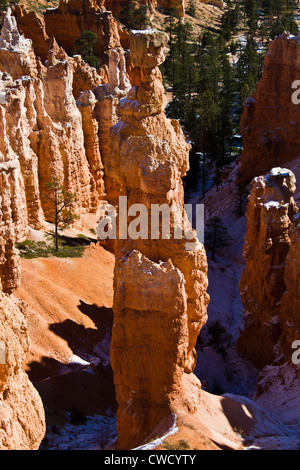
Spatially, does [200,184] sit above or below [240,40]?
below

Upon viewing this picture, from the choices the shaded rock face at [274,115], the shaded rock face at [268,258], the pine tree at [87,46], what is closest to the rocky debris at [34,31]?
the pine tree at [87,46]

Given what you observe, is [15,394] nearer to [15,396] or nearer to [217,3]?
[15,396]

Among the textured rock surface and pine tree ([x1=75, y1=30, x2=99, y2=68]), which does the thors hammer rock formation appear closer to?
the textured rock surface

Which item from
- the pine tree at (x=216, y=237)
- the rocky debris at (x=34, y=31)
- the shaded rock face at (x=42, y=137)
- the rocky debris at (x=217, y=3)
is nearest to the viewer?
the shaded rock face at (x=42, y=137)

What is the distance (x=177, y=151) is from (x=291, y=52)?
3007 centimetres

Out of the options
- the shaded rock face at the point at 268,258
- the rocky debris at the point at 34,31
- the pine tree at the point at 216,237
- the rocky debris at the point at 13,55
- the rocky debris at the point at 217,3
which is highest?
the rocky debris at the point at 217,3

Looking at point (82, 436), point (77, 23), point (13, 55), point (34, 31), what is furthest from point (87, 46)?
point (82, 436)

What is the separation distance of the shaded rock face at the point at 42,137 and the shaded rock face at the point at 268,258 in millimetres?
9906

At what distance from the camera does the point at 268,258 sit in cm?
2452

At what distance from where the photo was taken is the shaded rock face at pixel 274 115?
43938 mm

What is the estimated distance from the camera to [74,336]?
25.5 meters

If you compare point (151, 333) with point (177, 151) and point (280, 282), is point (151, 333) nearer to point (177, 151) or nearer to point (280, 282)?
point (177, 151)

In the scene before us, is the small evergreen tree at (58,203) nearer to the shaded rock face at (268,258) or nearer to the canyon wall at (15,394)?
the shaded rock face at (268,258)
